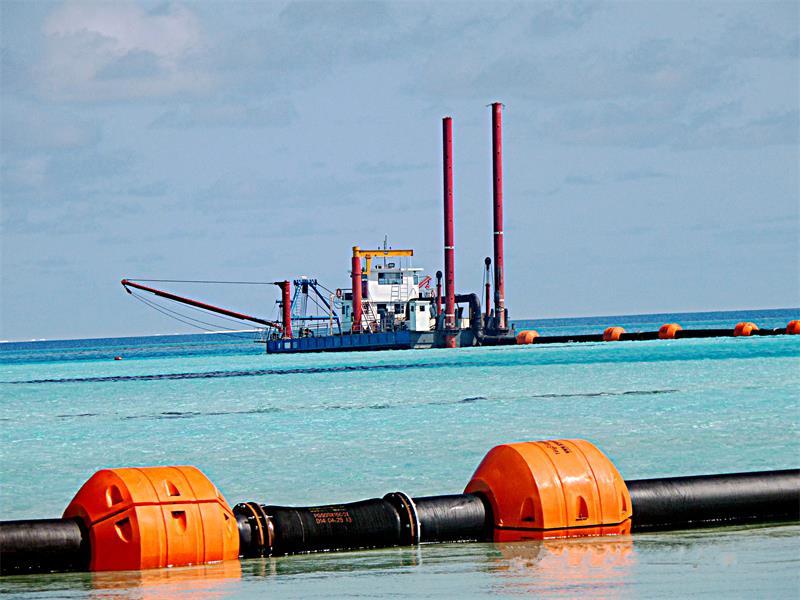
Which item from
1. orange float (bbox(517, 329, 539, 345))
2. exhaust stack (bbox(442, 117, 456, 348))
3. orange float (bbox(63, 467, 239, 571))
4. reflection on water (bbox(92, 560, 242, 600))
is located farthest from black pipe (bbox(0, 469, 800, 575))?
orange float (bbox(517, 329, 539, 345))

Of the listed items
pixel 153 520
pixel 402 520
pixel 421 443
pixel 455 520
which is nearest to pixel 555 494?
pixel 455 520

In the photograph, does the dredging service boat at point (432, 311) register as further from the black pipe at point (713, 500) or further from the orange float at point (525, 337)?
the black pipe at point (713, 500)

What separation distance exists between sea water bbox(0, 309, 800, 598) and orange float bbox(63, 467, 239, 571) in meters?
0.15

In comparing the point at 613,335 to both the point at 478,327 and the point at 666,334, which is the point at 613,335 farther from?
the point at 478,327

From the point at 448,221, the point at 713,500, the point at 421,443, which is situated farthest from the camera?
the point at 448,221

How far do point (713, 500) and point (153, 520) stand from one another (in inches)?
163

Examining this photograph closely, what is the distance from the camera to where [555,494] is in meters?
8.84

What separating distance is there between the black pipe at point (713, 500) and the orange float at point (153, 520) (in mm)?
3036

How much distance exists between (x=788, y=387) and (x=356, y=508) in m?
27.2

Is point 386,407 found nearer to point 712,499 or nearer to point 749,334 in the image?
point 712,499

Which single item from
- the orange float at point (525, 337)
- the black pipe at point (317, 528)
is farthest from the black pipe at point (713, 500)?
the orange float at point (525, 337)

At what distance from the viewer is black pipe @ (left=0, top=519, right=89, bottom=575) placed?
813 centimetres

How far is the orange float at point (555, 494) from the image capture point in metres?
8.80

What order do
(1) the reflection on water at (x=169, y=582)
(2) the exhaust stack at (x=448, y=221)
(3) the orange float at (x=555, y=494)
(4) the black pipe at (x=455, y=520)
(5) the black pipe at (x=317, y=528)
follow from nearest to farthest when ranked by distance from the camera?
1. (1) the reflection on water at (x=169, y=582)
2. (5) the black pipe at (x=317, y=528)
3. (3) the orange float at (x=555, y=494)
4. (4) the black pipe at (x=455, y=520)
5. (2) the exhaust stack at (x=448, y=221)
